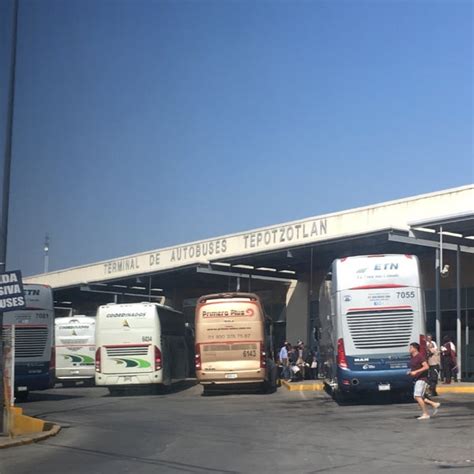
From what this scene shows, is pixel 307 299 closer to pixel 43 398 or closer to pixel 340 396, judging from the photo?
pixel 43 398

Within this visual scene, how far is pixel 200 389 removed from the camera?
100 feet

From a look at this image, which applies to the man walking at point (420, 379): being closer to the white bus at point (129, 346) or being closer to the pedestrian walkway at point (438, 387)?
the pedestrian walkway at point (438, 387)

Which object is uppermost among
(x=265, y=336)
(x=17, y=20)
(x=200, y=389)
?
(x=17, y=20)

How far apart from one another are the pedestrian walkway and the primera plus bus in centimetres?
231

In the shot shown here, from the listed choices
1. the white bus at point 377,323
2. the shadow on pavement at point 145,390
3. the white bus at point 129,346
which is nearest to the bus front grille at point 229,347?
the white bus at point 129,346

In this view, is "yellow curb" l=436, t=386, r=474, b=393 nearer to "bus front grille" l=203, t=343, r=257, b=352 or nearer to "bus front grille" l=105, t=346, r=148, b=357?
"bus front grille" l=203, t=343, r=257, b=352

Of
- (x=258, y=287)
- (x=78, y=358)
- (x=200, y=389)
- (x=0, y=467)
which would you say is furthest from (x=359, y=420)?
(x=258, y=287)

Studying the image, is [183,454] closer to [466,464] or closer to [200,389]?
[466,464]

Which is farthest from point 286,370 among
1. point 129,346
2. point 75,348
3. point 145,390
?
point 75,348

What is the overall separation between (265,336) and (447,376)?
6.31 m

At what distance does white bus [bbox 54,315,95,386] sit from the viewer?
3416 centimetres

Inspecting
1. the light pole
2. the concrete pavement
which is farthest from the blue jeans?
the light pole

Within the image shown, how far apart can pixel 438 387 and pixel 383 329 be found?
18.2 feet

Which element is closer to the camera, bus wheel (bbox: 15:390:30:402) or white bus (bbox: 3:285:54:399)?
white bus (bbox: 3:285:54:399)
